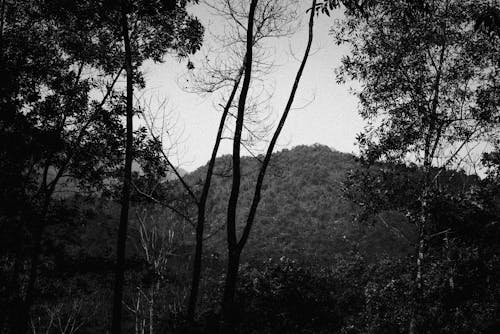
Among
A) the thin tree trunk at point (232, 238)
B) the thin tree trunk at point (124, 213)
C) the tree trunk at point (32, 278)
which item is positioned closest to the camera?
the thin tree trunk at point (232, 238)

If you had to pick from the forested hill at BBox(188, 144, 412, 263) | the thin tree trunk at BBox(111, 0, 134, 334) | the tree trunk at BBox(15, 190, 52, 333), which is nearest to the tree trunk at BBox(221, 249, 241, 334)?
the thin tree trunk at BBox(111, 0, 134, 334)

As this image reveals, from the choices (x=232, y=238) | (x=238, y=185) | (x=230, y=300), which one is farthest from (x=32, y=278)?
(x=238, y=185)

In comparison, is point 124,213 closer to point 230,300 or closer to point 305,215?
point 230,300

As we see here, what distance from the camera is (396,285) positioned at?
522 inches

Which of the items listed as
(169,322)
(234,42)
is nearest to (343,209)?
(169,322)

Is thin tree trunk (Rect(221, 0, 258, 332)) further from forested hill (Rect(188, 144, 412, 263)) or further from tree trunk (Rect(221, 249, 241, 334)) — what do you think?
forested hill (Rect(188, 144, 412, 263))

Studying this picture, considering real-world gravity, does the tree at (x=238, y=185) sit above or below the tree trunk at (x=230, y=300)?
above

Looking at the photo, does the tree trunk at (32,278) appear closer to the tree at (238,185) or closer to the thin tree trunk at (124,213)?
the thin tree trunk at (124,213)

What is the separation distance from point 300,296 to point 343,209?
22413mm

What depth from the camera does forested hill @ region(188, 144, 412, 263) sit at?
3338 centimetres

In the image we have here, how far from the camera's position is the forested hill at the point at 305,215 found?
33.4 metres

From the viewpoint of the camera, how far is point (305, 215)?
4050 centimetres

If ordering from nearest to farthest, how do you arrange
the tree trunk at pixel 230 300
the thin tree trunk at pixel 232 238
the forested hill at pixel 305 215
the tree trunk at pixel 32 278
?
the tree trunk at pixel 230 300, the thin tree trunk at pixel 232 238, the tree trunk at pixel 32 278, the forested hill at pixel 305 215

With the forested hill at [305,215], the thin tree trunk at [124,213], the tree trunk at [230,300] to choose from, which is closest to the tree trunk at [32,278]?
the thin tree trunk at [124,213]
